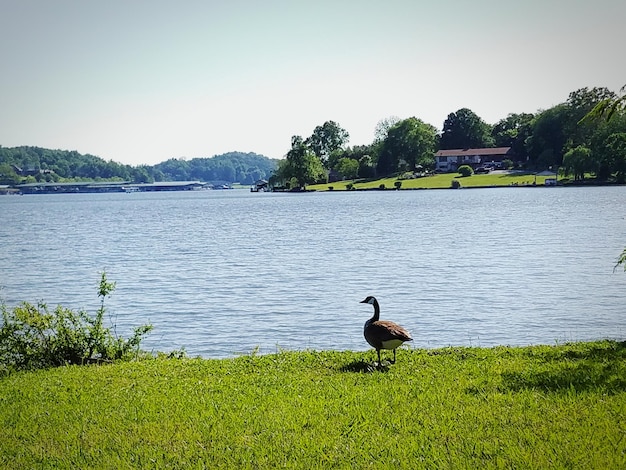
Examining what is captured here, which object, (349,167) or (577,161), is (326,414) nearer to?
(577,161)

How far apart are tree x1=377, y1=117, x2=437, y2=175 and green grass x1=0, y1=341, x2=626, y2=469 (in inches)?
6732

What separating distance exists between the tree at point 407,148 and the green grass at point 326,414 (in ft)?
561

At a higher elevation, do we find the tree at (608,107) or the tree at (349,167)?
the tree at (608,107)

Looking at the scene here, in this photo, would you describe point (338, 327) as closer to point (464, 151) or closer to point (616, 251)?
point (616, 251)

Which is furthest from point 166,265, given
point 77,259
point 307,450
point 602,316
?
point 307,450

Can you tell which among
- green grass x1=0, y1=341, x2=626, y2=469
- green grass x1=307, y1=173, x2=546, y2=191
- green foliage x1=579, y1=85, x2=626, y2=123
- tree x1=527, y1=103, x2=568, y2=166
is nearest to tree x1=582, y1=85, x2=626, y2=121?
green foliage x1=579, y1=85, x2=626, y2=123

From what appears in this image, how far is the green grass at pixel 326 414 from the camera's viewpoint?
8.02 meters

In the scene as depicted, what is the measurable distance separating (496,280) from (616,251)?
1388 cm

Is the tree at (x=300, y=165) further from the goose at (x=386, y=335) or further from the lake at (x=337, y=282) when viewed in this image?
the goose at (x=386, y=335)

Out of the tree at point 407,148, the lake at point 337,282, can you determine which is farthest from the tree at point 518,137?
the lake at point 337,282

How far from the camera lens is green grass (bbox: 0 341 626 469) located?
802cm

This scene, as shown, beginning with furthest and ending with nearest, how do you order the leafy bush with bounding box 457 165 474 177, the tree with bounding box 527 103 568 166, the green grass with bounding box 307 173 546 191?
the leafy bush with bounding box 457 165 474 177, the green grass with bounding box 307 173 546 191, the tree with bounding box 527 103 568 166

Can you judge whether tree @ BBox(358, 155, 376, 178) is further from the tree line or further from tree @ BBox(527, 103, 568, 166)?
tree @ BBox(527, 103, 568, 166)

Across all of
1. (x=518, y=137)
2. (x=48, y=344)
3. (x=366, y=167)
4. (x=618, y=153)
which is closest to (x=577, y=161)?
(x=618, y=153)
